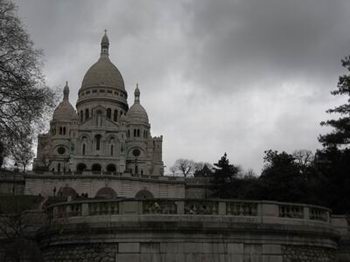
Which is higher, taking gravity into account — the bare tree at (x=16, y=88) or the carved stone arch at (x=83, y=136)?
the carved stone arch at (x=83, y=136)

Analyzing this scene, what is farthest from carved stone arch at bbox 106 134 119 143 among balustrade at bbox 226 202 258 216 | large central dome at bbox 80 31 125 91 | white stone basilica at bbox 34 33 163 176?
balustrade at bbox 226 202 258 216

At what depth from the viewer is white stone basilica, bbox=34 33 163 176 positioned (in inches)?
4562

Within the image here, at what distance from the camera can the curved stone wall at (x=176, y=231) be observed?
21188mm

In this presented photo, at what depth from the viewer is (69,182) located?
86438 mm

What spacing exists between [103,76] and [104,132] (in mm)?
16801

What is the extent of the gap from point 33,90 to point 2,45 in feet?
5.96

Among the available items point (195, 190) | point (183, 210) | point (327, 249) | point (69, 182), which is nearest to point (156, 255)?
point (183, 210)

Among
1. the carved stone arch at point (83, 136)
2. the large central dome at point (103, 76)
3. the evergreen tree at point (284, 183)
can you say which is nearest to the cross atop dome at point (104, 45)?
the large central dome at point (103, 76)

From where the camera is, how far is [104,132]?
120m

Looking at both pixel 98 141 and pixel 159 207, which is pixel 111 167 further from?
pixel 159 207

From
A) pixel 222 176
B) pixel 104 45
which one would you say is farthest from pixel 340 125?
pixel 104 45

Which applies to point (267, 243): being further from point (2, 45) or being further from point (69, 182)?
point (69, 182)

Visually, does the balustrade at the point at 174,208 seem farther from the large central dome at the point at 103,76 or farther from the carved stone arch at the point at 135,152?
the large central dome at the point at 103,76

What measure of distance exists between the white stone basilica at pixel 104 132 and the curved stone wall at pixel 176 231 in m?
87.4
